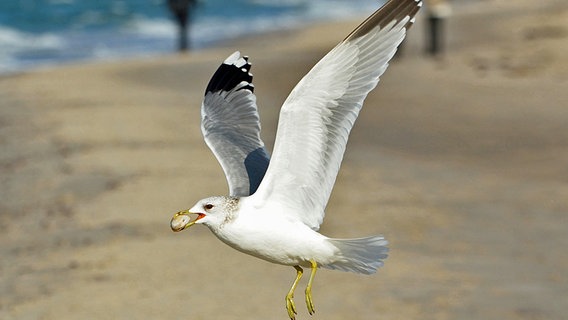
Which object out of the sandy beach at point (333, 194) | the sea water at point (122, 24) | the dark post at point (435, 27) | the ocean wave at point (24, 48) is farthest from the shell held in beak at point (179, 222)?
the sea water at point (122, 24)

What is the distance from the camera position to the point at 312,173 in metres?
6.96

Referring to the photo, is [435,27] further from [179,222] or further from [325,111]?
[179,222]

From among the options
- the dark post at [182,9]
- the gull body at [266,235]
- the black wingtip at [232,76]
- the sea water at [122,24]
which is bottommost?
the sea water at [122,24]

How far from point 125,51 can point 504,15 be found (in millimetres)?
9606

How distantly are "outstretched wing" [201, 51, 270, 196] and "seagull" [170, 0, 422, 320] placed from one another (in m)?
0.31

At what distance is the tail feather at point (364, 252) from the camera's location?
6.95 metres

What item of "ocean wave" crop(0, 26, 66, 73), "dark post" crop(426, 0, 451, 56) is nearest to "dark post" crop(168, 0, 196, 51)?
"ocean wave" crop(0, 26, 66, 73)

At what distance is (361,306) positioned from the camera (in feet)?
36.5

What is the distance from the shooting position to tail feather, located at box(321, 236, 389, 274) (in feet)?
22.8

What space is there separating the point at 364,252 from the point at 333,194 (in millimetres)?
7846

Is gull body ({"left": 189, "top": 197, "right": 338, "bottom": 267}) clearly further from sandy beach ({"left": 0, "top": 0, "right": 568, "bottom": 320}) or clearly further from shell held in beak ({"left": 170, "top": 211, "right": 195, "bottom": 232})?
sandy beach ({"left": 0, "top": 0, "right": 568, "bottom": 320})

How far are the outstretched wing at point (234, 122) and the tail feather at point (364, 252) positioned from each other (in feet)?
2.44

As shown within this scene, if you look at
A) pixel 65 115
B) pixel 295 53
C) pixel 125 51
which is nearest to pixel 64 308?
pixel 65 115

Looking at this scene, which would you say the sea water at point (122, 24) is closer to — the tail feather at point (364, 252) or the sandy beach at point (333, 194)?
the sandy beach at point (333, 194)
